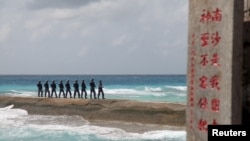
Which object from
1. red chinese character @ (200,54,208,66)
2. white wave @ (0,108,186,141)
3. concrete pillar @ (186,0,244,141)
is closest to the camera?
concrete pillar @ (186,0,244,141)

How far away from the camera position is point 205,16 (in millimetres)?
3920

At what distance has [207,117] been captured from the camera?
384 centimetres

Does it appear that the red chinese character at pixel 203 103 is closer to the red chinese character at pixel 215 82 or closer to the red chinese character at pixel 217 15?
the red chinese character at pixel 215 82

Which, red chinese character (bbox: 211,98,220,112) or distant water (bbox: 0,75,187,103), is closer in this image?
red chinese character (bbox: 211,98,220,112)

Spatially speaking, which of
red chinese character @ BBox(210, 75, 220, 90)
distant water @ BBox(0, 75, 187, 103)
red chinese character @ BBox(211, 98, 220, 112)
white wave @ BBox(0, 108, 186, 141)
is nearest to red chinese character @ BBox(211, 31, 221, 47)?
Result: red chinese character @ BBox(210, 75, 220, 90)

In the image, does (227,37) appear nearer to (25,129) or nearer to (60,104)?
(25,129)

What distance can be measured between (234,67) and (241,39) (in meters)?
0.29

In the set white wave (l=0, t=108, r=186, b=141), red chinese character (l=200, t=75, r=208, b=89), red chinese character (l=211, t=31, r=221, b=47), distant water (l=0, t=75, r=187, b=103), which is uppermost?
red chinese character (l=211, t=31, r=221, b=47)

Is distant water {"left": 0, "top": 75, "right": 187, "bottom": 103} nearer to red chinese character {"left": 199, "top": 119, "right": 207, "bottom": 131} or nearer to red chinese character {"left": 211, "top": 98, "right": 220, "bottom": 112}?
red chinese character {"left": 199, "top": 119, "right": 207, "bottom": 131}

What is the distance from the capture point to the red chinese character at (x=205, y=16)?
387 centimetres

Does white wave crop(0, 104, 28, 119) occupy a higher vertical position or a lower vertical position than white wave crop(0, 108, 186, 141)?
higher

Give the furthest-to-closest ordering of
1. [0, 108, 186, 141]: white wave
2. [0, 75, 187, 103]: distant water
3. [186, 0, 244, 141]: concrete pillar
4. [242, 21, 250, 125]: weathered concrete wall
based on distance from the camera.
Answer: [0, 75, 187, 103]: distant water < [0, 108, 186, 141]: white wave < [242, 21, 250, 125]: weathered concrete wall < [186, 0, 244, 141]: concrete pillar

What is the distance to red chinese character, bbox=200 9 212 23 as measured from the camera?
3874 mm

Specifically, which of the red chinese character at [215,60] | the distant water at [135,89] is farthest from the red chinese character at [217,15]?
the distant water at [135,89]
